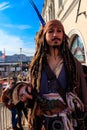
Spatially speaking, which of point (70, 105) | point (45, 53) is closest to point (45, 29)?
point (45, 53)

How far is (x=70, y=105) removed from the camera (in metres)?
2.35

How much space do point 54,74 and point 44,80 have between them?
0.29 feet

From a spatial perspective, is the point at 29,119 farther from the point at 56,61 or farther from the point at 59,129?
the point at 56,61

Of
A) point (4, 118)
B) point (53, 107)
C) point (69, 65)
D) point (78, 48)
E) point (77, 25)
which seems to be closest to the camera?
point (53, 107)

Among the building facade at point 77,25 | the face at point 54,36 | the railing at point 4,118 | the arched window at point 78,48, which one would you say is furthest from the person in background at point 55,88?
the arched window at point 78,48

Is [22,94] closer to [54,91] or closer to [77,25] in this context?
[54,91]

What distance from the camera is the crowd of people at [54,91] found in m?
2.34

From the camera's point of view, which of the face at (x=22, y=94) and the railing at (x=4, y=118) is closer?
the face at (x=22, y=94)

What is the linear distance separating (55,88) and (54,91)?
0.02m

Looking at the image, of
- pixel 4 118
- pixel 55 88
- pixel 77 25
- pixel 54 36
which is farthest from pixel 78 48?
pixel 55 88

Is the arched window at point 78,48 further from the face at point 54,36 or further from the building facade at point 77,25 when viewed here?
the face at point 54,36

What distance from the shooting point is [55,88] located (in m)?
2.37

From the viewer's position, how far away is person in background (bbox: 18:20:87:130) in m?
2.34

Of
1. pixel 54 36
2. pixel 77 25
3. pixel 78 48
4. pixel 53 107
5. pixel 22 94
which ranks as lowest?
pixel 53 107
